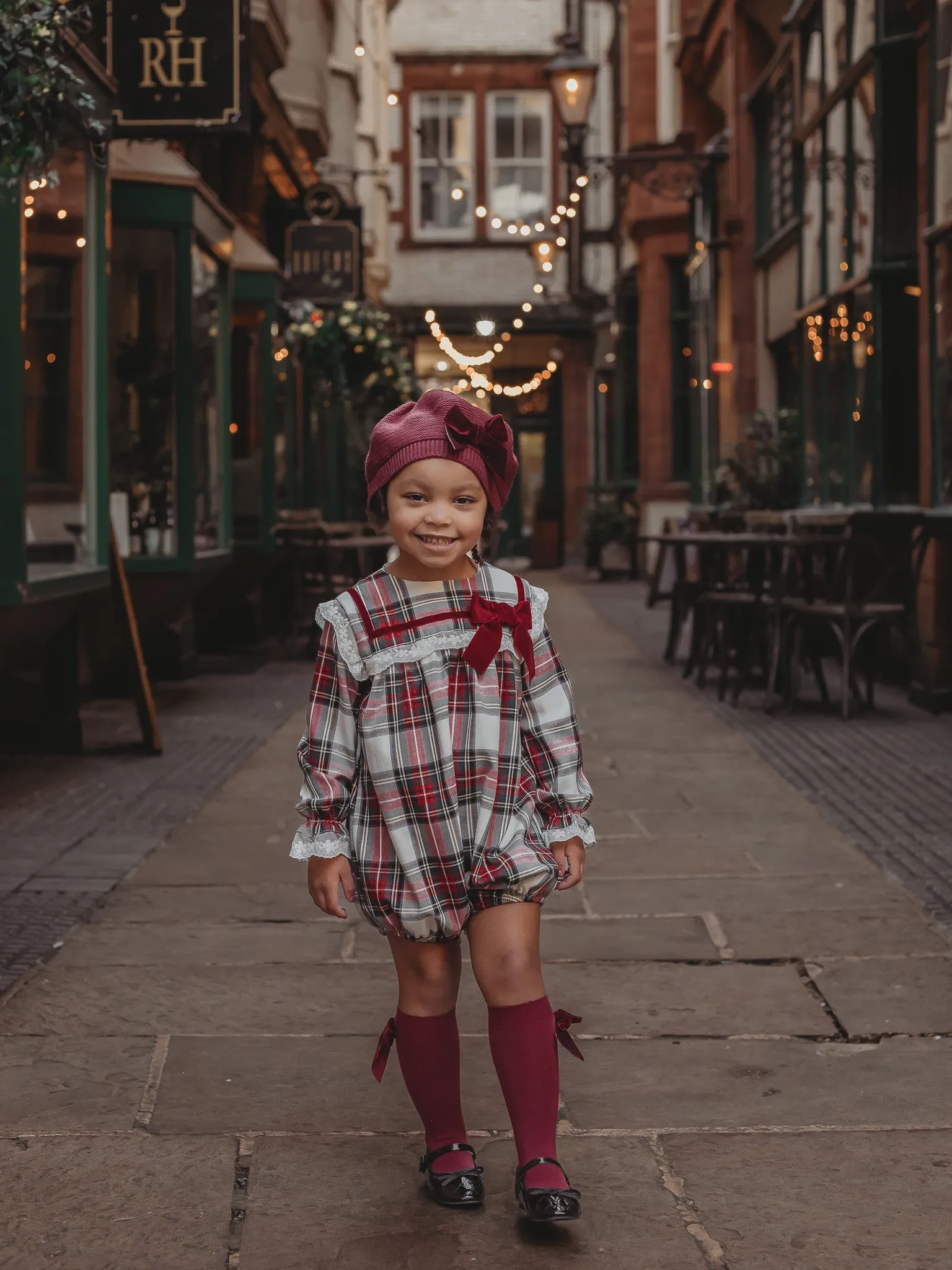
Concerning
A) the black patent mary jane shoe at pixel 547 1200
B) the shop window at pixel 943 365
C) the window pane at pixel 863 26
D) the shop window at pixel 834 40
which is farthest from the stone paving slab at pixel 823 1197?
the shop window at pixel 834 40

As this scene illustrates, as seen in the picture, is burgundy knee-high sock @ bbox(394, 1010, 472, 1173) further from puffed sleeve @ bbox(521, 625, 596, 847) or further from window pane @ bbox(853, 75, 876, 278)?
window pane @ bbox(853, 75, 876, 278)

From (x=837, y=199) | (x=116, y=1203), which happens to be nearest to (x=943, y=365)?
(x=837, y=199)

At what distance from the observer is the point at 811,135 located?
13.7 metres

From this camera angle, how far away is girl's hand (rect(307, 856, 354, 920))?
9.52ft

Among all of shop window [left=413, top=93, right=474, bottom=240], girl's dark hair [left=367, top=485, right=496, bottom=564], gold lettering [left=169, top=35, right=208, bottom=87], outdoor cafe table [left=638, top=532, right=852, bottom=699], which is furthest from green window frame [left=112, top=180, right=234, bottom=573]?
shop window [left=413, top=93, right=474, bottom=240]

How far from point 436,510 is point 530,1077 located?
934mm

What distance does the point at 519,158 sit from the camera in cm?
3638

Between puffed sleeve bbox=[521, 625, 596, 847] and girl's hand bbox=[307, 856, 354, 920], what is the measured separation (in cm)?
35

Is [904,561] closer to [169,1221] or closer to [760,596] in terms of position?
[760,596]

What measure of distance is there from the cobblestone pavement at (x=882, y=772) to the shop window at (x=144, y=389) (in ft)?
11.4

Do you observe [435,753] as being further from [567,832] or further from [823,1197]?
[823,1197]

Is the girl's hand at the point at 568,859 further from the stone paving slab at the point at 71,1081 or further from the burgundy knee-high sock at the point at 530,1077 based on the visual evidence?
the stone paving slab at the point at 71,1081

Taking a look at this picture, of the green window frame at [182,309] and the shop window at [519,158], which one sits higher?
the shop window at [519,158]

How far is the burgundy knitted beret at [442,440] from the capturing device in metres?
2.91
